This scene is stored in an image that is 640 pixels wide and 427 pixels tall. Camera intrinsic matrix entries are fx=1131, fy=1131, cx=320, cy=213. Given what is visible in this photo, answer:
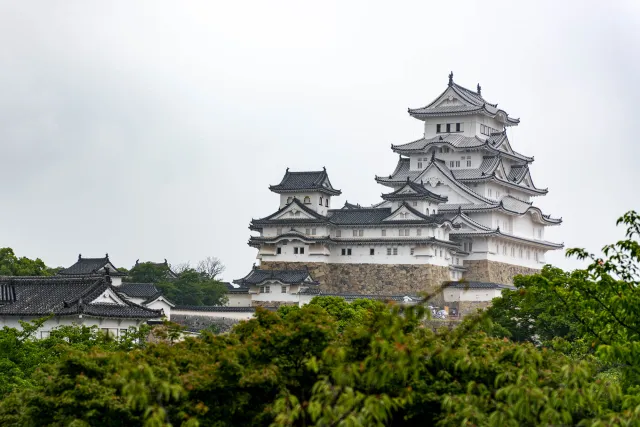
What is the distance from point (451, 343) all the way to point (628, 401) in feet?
9.06

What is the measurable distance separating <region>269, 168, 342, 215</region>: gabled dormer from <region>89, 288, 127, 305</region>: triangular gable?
2897cm

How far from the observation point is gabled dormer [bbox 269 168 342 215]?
246 ft

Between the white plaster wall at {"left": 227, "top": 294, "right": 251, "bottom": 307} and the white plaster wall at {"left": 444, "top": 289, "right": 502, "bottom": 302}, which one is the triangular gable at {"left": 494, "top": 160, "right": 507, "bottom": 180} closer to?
the white plaster wall at {"left": 444, "top": 289, "right": 502, "bottom": 302}

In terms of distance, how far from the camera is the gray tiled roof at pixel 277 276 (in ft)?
230

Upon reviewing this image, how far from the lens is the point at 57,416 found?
19.3 meters

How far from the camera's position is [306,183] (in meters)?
75.6

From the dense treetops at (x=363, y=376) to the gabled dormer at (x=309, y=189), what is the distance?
174 ft

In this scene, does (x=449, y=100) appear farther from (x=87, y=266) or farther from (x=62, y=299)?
(x=62, y=299)

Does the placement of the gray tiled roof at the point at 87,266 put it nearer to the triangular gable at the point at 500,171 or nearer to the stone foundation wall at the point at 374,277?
the stone foundation wall at the point at 374,277

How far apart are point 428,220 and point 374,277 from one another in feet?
17.4

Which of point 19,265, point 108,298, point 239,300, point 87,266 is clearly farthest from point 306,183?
point 108,298

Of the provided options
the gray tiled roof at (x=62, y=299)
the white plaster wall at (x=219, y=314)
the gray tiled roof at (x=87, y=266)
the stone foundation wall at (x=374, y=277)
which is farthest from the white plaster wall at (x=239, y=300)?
the gray tiled roof at (x=62, y=299)

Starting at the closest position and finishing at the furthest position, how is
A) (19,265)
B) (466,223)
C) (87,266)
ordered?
1. (19,265)
2. (87,266)
3. (466,223)

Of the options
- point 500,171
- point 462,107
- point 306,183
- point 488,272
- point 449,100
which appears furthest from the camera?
point 449,100
